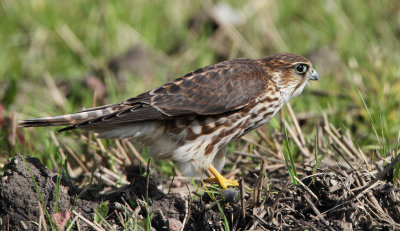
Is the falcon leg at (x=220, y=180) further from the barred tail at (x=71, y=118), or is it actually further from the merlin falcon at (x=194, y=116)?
the barred tail at (x=71, y=118)

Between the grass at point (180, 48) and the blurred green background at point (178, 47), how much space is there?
0.6 inches

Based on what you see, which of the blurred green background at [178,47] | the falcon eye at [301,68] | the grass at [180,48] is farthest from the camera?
the blurred green background at [178,47]

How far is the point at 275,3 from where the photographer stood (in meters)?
9.11

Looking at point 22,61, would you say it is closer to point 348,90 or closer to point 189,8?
point 189,8

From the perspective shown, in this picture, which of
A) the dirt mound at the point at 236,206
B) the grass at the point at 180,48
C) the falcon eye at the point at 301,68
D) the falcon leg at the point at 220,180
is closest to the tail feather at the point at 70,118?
the dirt mound at the point at 236,206

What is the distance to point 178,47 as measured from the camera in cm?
832

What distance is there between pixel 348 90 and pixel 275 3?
9.46 feet

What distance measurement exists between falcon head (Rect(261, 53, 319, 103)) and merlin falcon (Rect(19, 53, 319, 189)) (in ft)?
0.59

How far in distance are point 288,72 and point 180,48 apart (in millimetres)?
3446

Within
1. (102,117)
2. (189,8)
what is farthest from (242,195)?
(189,8)

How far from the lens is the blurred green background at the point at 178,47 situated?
6361 millimetres

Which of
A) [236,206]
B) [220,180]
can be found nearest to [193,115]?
[220,180]

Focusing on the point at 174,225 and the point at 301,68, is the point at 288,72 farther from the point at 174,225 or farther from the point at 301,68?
the point at 174,225

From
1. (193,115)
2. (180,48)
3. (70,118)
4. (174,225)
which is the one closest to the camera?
(174,225)
